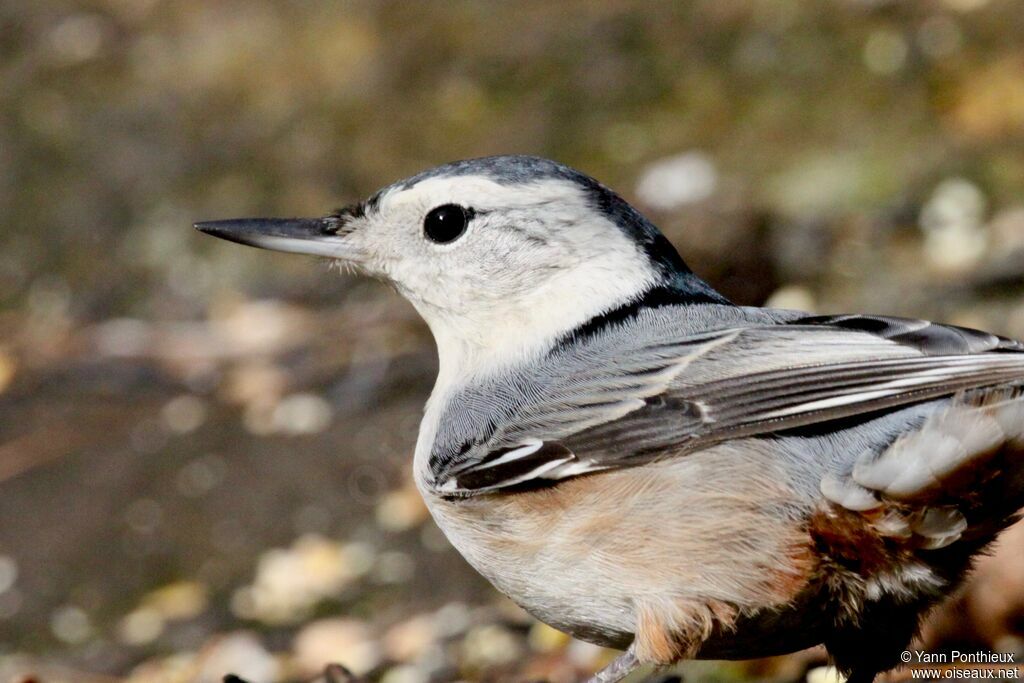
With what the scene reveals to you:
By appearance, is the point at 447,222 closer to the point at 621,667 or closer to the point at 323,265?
the point at 323,265

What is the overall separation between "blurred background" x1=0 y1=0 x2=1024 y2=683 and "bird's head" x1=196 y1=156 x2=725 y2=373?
0.99m

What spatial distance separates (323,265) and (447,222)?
1.54 feet

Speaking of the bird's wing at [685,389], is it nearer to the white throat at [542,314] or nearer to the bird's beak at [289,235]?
the white throat at [542,314]

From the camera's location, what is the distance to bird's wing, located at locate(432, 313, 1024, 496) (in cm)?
243

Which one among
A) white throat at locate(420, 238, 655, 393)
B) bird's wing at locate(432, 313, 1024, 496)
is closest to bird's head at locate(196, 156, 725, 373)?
white throat at locate(420, 238, 655, 393)

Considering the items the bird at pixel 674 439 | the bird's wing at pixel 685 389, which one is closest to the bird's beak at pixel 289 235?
the bird at pixel 674 439

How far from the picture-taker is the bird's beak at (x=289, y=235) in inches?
124

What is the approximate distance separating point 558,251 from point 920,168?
2.89 m

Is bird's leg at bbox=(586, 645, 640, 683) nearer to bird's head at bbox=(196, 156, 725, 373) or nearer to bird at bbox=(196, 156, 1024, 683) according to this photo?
bird at bbox=(196, 156, 1024, 683)

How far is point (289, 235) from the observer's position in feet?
10.5

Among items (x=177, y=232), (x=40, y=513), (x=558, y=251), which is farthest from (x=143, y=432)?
(x=558, y=251)

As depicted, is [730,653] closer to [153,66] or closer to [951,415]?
[951,415]

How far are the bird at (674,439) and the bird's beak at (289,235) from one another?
17 cm

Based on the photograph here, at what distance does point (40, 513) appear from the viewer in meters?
4.66
